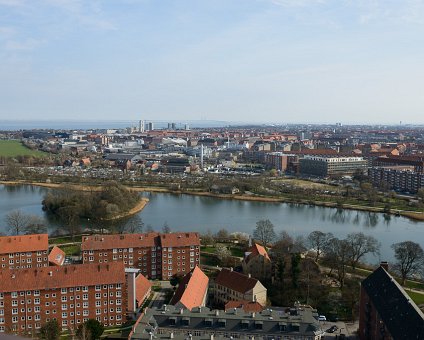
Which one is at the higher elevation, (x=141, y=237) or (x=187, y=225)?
(x=141, y=237)

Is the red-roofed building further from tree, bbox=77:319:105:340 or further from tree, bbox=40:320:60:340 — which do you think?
tree, bbox=77:319:105:340

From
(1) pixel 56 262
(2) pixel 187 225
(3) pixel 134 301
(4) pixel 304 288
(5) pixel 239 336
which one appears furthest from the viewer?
(2) pixel 187 225

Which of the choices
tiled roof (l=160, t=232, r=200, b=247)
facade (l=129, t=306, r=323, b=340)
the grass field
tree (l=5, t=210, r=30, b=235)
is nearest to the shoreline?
tree (l=5, t=210, r=30, b=235)

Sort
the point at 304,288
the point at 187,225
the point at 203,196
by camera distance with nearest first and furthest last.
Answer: the point at 304,288 < the point at 187,225 < the point at 203,196

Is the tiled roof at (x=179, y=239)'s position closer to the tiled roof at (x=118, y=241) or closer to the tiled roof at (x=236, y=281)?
the tiled roof at (x=118, y=241)

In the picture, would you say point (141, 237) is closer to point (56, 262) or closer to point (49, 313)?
point (56, 262)

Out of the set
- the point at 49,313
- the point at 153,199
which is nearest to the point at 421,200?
the point at 153,199

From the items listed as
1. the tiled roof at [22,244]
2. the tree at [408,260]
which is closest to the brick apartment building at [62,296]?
the tiled roof at [22,244]
